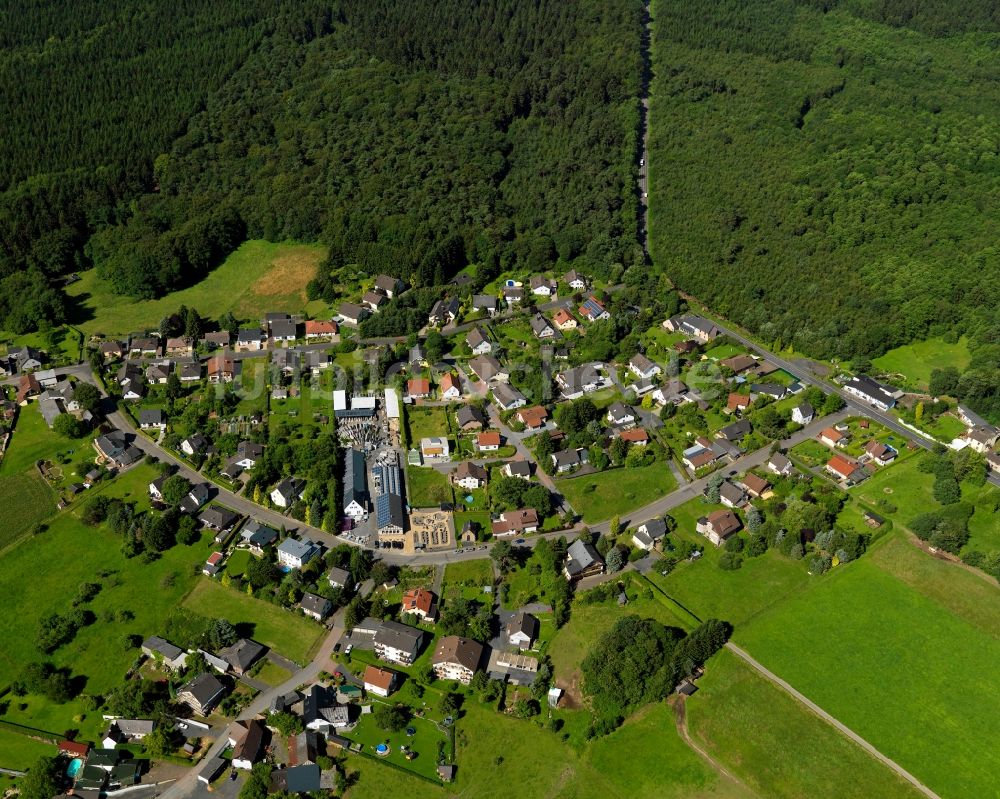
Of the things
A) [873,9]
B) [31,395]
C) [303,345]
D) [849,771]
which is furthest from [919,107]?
[31,395]

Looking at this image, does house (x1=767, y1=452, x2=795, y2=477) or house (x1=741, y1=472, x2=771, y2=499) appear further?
house (x1=767, y1=452, x2=795, y2=477)

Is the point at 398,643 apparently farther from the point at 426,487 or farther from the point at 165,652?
the point at 426,487

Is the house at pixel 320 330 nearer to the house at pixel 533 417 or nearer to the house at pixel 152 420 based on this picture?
the house at pixel 152 420

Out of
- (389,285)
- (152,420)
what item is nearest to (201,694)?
(152,420)

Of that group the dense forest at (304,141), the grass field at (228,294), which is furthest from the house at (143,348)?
the dense forest at (304,141)

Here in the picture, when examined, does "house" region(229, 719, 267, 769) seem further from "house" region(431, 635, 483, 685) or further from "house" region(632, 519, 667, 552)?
"house" region(632, 519, 667, 552)

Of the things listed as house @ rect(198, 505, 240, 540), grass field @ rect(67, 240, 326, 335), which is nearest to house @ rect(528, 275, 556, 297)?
grass field @ rect(67, 240, 326, 335)

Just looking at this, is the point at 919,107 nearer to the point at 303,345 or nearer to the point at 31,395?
the point at 303,345
